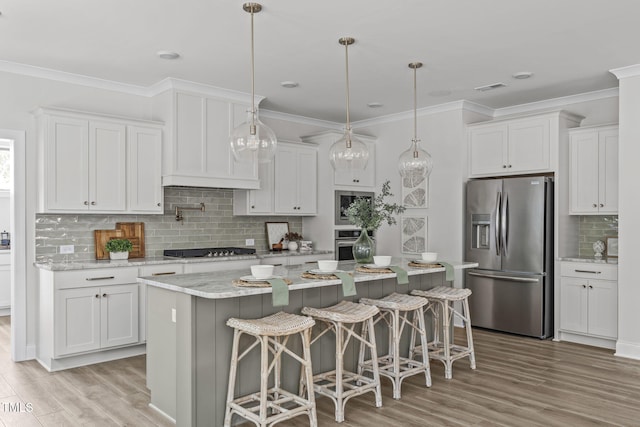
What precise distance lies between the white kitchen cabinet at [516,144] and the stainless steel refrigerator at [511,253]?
0.61 ft

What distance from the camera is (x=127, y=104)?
5.18m

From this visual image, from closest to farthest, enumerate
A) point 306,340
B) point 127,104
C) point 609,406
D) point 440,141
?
1. point 306,340
2. point 609,406
3. point 127,104
4. point 440,141

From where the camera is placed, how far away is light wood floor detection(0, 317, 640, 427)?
3229 mm

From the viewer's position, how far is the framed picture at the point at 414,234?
6.35 m

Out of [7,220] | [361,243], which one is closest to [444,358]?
[361,243]

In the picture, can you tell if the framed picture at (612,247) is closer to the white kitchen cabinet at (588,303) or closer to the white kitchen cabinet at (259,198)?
the white kitchen cabinet at (588,303)

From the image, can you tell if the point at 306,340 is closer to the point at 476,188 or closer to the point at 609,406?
the point at 609,406

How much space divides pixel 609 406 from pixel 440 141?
3.55 m

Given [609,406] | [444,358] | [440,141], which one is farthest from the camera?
[440,141]

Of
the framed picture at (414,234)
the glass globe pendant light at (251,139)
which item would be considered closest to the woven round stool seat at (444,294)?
the glass globe pendant light at (251,139)

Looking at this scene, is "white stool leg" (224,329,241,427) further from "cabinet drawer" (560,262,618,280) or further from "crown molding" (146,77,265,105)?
"cabinet drawer" (560,262,618,280)

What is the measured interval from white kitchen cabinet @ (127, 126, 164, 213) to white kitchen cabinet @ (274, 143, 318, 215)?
1.53 meters

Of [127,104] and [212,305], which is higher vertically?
[127,104]

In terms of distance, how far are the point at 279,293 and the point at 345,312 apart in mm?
636
